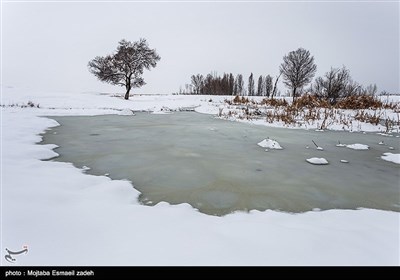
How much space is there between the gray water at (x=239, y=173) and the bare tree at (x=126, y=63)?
22816 millimetres

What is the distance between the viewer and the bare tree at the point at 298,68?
33.2m

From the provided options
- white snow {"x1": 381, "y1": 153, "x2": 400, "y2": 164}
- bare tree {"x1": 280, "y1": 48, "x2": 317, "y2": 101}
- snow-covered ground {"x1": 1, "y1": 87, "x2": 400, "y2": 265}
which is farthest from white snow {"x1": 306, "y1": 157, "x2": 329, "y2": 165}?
bare tree {"x1": 280, "y1": 48, "x2": 317, "y2": 101}

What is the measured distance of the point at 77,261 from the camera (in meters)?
1.40

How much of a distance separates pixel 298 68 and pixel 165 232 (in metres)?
36.1

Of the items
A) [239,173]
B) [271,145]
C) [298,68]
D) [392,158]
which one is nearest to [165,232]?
[239,173]

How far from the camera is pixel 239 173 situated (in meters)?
3.20

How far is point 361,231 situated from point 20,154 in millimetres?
4194

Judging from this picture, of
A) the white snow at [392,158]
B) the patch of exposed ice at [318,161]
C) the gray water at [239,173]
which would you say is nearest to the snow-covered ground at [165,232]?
the gray water at [239,173]

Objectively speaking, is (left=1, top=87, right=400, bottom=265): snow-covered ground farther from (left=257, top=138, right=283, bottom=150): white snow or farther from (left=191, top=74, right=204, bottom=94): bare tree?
(left=191, top=74, right=204, bottom=94): bare tree

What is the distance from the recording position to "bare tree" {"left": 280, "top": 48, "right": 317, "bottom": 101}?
33.2 meters

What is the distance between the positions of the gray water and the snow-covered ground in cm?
22

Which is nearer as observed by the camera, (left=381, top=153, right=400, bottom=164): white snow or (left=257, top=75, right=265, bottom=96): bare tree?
(left=381, top=153, right=400, bottom=164): white snow

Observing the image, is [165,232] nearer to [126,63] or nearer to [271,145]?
[271,145]
